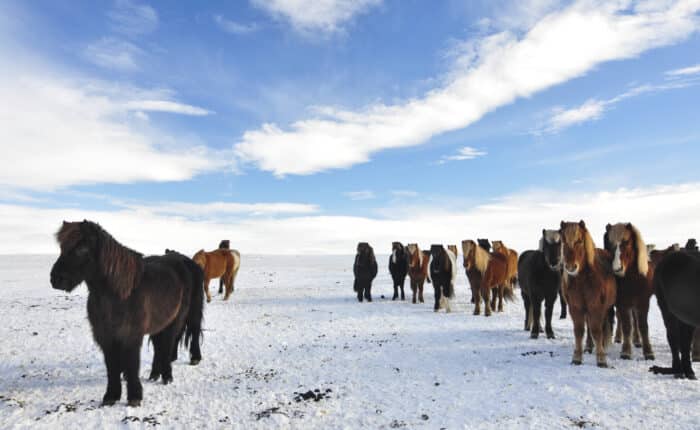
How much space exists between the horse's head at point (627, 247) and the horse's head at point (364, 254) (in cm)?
998

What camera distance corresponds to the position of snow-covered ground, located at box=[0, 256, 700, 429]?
508cm

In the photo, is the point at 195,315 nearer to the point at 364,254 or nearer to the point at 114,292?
the point at 114,292

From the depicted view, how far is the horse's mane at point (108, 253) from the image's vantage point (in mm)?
5324

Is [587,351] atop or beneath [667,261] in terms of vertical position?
beneath

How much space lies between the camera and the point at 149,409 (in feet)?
18.0

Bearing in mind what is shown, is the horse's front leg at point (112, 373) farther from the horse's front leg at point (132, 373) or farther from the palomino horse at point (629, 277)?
the palomino horse at point (629, 277)

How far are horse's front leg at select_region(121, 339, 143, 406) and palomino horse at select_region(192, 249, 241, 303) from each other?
10.2 metres

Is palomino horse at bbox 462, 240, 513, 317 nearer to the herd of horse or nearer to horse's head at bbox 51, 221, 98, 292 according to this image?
the herd of horse

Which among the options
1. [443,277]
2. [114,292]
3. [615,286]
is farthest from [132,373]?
[443,277]

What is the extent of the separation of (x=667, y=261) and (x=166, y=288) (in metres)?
7.21

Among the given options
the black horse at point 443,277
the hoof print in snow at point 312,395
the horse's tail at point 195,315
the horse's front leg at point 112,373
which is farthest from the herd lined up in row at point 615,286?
the horse's front leg at point 112,373

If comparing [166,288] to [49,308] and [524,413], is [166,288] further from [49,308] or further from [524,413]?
[49,308]

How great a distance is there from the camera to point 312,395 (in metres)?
5.88

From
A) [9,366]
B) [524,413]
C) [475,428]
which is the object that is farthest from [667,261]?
[9,366]
